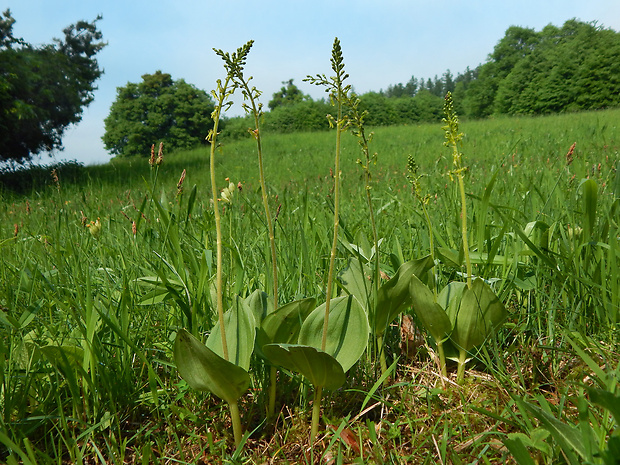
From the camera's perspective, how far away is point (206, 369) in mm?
1045

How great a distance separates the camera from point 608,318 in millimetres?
1459

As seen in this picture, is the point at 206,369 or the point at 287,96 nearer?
the point at 206,369

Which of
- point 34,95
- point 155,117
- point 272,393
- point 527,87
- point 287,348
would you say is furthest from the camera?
point 527,87

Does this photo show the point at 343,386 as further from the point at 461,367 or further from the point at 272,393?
the point at 461,367

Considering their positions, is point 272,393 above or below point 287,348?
below

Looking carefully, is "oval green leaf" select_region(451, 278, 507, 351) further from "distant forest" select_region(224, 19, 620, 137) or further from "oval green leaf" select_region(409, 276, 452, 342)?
"distant forest" select_region(224, 19, 620, 137)

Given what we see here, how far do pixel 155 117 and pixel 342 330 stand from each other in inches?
1701

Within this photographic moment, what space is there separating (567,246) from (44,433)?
2.02 meters

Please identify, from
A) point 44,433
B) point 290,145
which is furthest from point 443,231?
point 290,145

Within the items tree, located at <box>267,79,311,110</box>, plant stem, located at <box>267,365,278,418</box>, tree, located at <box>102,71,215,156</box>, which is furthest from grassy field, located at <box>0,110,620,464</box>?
tree, located at <box>267,79,311,110</box>

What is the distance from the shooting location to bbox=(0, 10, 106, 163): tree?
11578 mm

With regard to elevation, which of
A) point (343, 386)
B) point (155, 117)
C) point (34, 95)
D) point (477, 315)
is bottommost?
point (343, 386)

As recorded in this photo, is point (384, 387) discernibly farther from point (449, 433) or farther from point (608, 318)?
point (608, 318)

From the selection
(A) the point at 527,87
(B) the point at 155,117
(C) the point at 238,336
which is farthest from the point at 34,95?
(A) the point at 527,87
